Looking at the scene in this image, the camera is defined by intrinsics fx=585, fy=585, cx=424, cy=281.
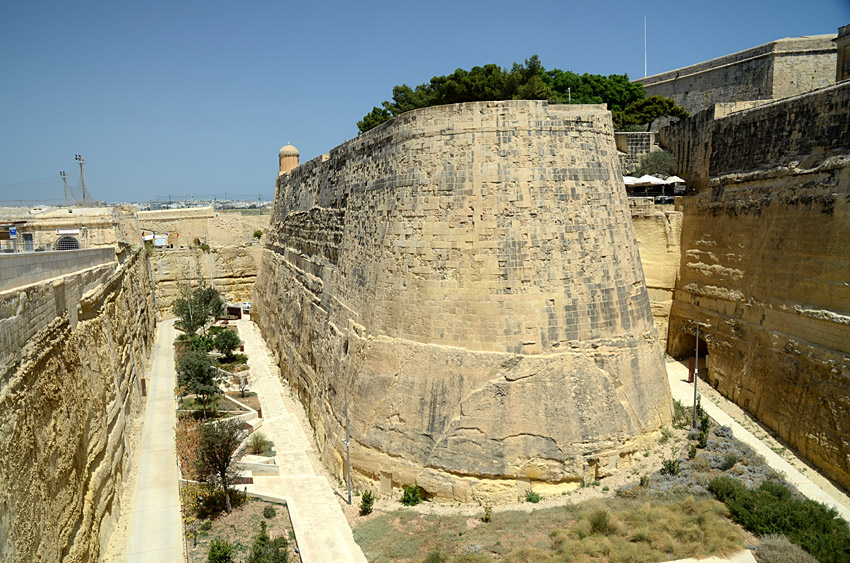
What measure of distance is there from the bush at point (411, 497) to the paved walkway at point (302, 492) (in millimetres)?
1142

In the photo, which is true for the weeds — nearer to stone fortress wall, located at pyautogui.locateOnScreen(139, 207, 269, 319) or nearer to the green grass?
the green grass

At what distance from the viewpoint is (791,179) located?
43.9ft

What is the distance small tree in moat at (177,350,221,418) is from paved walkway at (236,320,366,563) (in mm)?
1655

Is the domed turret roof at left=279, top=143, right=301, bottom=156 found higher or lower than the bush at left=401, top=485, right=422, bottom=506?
higher

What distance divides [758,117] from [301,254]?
13910mm

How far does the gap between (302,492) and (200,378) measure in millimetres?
6013

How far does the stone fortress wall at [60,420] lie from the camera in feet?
19.2

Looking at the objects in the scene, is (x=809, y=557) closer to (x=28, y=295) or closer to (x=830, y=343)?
(x=830, y=343)

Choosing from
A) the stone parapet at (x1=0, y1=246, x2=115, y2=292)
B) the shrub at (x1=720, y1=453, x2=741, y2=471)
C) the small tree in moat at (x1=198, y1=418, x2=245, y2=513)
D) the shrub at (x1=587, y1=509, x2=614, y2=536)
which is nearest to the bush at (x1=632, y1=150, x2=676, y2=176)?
the shrub at (x1=720, y1=453, x2=741, y2=471)

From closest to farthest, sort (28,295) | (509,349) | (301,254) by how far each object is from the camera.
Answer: (28,295) → (509,349) → (301,254)

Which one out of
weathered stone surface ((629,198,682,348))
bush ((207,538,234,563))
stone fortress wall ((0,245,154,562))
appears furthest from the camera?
weathered stone surface ((629,198,682,348))

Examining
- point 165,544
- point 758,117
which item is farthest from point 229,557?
point 758,117

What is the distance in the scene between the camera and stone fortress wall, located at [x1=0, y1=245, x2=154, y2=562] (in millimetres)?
5859

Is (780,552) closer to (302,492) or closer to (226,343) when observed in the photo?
(302,492)
